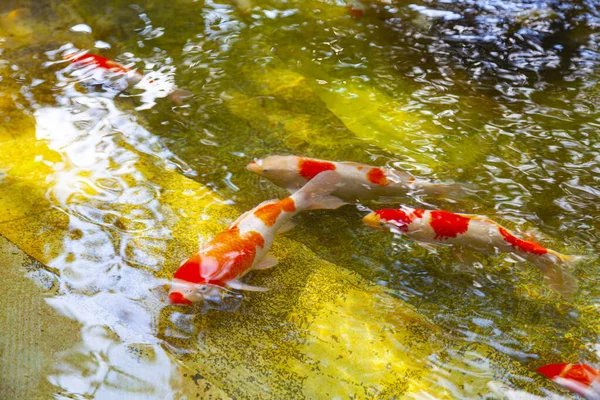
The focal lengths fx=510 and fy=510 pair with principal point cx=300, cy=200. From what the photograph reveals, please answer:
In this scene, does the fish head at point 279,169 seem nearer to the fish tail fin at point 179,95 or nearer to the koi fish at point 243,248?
the koi fish at point 243,248

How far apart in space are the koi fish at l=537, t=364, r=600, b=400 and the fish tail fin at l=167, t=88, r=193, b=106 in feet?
12.0

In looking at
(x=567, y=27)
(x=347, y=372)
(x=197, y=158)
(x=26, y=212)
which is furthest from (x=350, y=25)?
(x=347, y=372)

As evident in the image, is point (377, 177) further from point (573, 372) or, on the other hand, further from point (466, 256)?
point (573, 372)

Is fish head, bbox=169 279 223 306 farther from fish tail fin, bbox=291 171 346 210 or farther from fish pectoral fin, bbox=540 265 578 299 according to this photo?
fish pectoral fin, bbox=540 265 578 299

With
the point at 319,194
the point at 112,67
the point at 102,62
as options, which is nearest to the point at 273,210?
the point at 319,194

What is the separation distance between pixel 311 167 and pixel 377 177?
50cm

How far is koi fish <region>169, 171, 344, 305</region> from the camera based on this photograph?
2.86m

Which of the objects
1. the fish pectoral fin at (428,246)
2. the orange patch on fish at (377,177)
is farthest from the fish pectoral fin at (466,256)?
the orange patch on fish at (377,177)

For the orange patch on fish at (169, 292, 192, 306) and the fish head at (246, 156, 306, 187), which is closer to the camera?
the orange patch on fish at (169, 292, 192, 306)

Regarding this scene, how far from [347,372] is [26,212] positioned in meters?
2.34

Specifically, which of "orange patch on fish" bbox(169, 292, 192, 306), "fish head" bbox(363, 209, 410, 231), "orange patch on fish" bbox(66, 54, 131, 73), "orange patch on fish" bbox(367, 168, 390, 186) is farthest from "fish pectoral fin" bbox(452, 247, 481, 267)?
"orange patch on fish" bbox(66, 54, 131, 73)

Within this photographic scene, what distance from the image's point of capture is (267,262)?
10.3 ft

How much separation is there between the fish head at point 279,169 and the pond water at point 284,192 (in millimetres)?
97

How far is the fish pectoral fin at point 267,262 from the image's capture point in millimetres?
3108
